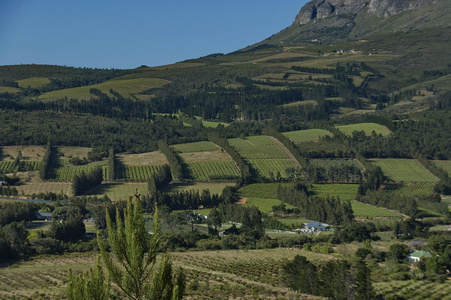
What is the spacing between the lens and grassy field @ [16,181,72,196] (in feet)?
452

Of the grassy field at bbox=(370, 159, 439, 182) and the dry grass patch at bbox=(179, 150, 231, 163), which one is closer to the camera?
the grassy field at bbox=(370, 159, 439, 182)

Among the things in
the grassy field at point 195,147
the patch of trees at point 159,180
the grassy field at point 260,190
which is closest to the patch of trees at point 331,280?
the grassy field at point 260,190

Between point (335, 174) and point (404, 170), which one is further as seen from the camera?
point (404, 170)

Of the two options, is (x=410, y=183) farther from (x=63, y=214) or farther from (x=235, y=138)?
(x=63, y=214)

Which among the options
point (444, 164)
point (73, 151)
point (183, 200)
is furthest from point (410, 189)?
point (73, 151)

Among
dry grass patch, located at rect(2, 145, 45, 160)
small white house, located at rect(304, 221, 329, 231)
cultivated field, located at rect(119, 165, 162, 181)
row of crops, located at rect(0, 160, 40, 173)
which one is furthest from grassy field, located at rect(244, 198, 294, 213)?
dry grass patch, located at rect(2, 145, 45, 160)

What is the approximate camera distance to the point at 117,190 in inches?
5581

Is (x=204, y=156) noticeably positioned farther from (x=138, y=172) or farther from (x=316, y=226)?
(x=316, y=226)

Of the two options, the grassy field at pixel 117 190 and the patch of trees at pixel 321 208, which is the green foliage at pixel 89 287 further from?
the grassy field at pixel 117 190

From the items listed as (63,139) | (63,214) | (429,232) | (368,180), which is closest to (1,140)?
(63,139)

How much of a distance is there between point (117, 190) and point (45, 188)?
17031 millimetres

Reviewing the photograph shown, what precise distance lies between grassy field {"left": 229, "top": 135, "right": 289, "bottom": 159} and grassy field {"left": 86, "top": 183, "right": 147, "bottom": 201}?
38.9m

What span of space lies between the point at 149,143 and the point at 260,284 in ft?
396

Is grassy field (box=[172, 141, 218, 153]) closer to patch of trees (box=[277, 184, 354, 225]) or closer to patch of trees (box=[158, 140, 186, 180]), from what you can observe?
patch of trees (box=[158, 140, 186, 180])
